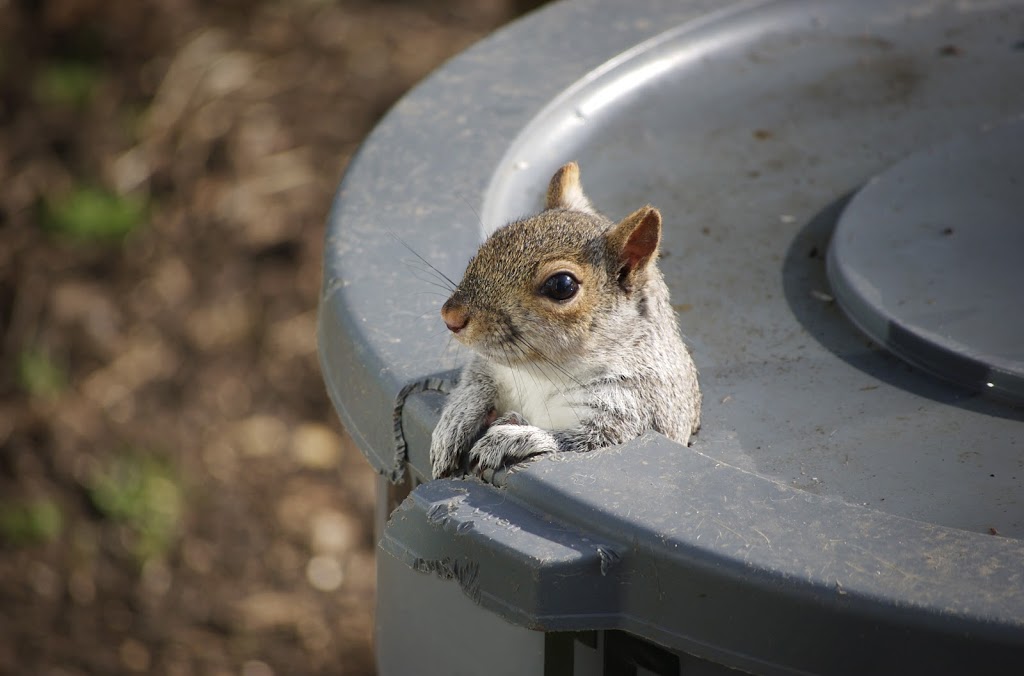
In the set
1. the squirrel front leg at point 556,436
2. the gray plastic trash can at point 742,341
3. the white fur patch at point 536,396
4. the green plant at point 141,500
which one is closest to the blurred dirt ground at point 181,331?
the green plant at point 141,500

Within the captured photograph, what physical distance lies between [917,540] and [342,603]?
7.60ft

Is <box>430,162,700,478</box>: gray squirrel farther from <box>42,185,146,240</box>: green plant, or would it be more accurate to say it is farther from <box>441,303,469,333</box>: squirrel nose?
<box>42,185,146,240</box>: green plant

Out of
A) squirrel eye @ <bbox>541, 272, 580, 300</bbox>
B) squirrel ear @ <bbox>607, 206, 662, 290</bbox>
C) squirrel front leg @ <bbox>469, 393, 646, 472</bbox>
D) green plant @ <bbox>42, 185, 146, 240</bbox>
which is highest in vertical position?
squirrel ear @ <bbox>607, 206, 662, 290</bbox>

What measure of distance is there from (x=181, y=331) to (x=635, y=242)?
8.50 feet

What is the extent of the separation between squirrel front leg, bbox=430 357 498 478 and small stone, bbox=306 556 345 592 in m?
1.92

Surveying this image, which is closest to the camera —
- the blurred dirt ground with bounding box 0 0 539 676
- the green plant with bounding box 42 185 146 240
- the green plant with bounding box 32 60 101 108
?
the blurred dirt ground with bounding box 0 0 539 676

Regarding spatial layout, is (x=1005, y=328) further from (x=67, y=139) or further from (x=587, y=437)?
(x=67, y=139)

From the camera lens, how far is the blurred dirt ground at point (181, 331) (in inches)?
134

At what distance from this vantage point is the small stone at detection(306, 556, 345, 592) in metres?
3.52

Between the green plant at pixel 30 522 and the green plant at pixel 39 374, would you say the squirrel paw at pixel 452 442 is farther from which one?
the green plant at pixel 39 374

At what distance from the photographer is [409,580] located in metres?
1.93

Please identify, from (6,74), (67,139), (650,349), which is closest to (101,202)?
(67,139)

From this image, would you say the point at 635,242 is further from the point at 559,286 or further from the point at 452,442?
the point at 452,442

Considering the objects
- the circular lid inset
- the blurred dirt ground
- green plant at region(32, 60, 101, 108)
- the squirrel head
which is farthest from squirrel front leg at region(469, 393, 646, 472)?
green plant at region(32, 60, 101, 108)
